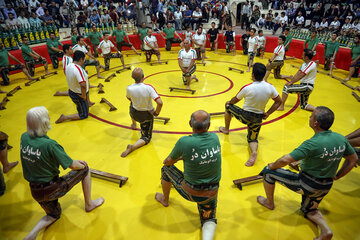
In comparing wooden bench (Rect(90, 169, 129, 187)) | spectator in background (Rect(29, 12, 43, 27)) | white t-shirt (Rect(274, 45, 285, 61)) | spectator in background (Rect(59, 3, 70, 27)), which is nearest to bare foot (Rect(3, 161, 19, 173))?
wooden bench (Rect(90, 169, 129, 187))

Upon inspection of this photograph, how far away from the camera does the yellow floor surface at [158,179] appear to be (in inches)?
127

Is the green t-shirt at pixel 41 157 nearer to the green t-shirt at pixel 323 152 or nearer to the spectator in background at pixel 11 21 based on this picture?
the green t-shirt at pixel 323 152

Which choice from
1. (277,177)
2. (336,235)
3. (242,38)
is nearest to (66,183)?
(277,177)

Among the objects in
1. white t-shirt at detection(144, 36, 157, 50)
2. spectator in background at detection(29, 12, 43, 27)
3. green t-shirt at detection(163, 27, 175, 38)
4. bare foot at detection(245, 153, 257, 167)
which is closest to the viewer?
bare foot at detection(245, 153, 257, 167)

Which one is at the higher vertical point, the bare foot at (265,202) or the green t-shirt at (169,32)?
the green t-shirt at (169,32)

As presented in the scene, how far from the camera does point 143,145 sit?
5172 mm

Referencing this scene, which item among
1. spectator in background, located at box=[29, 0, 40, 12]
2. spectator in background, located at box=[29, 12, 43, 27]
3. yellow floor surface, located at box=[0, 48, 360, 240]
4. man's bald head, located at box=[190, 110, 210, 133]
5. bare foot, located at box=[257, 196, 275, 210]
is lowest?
yellow floor surface, located at box=[0, 48, 360, 240]

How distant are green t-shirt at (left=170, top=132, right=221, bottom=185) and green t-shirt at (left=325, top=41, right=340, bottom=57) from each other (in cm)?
978

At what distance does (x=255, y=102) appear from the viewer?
4.49 meters

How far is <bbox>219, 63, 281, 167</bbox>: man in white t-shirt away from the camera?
437 centimetres

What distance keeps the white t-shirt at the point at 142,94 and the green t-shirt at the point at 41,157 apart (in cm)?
217

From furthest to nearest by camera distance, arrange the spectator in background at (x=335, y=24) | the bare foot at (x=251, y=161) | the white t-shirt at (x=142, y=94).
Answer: the spectator in background at (x=335, y=24)
the white t-shirt at (x=142, y=94)
the bare foot at (x=251, y=161)

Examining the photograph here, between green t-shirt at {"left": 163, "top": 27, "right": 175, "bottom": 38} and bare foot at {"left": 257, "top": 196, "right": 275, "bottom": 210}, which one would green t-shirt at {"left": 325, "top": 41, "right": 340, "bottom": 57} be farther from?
bare foot at {"left": 257, "top": 196, "right": 275, "bottom": 210}

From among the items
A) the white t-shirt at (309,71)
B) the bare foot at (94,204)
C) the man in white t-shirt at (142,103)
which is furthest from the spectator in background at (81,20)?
the bare foot at (94,204)
